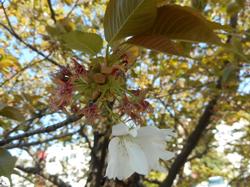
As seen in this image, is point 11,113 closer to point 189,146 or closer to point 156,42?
point 156,42

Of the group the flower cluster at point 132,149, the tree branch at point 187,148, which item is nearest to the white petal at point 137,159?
the flower cluster at point 132,149

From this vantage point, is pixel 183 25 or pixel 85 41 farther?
pixel 85 41

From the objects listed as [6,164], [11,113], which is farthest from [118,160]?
[11,113]

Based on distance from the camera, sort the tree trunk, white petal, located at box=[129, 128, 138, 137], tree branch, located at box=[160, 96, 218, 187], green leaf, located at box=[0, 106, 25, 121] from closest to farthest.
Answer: white petal, located at box=[129, 128, 138, 137] < green leaf, located at box=[0, 106, 25, 121] < the tree trunk < tree branch, located at box=[160, 96, 218, 187]

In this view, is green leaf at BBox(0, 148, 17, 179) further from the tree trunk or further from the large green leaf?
the tree trunk

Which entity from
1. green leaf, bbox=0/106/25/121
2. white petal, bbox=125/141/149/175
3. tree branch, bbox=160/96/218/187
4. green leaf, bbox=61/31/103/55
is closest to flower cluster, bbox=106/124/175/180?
white petal, bbox=125/141/149/175

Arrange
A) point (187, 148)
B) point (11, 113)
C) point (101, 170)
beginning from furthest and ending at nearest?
point (187, 148)
point (101, 170)
point (11, 113)

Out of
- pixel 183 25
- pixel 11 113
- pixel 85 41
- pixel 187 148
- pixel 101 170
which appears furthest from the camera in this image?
pixel 187 148

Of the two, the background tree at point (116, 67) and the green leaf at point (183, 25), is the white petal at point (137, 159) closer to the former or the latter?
the background tree at point (116, 67)
